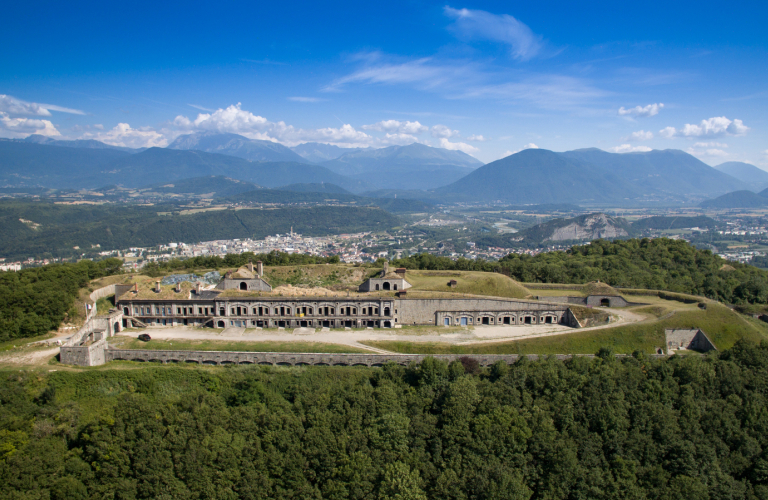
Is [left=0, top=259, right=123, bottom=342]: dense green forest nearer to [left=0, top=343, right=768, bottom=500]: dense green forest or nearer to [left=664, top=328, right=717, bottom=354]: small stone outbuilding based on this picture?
[left=0, top=343, right=768, bottom=500]: dense green forest

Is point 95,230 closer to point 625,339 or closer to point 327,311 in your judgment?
point 327,311

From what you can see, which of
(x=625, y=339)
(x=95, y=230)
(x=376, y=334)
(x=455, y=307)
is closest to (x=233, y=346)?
(x=376, y=334)

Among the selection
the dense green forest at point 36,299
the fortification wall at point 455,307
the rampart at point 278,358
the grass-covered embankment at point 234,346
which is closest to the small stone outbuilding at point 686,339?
the fortification wall at point 455,307

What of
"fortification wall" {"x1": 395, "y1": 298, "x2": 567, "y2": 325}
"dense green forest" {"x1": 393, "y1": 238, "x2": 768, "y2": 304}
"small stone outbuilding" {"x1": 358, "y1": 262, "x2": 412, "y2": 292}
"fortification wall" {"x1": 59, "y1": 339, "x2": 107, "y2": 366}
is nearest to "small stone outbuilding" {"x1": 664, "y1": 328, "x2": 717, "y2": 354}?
"fortification wall" {"x1": 395, "y1": 298, "x2": 567, "y2": 325}

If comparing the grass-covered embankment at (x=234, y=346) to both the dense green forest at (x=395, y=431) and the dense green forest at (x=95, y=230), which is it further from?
the dense green forest at (x=95, y=230)

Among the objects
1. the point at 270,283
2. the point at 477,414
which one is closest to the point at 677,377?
the point at 477,414

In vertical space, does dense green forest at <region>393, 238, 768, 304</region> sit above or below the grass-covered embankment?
above
